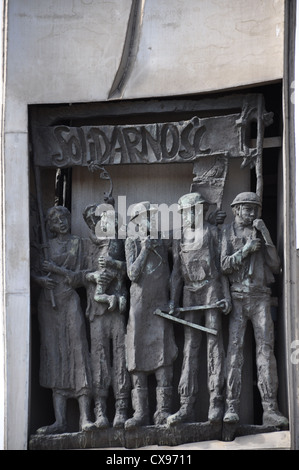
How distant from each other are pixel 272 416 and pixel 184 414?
→ 0.61m

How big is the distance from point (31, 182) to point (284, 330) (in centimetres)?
221

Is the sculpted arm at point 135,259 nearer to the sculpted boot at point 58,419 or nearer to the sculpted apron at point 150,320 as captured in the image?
the sculpted apron at point 150,320

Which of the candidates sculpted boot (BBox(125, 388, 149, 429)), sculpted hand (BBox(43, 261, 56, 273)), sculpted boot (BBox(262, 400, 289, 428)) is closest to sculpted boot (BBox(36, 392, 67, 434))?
sculpted boot (BBox(125, 388, 149, 429))

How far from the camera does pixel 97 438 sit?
9.51 m

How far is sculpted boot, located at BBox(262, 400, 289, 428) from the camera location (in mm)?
9305

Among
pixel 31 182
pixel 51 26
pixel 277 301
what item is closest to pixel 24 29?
pixel 51 26

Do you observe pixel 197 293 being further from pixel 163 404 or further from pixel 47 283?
pixel 47 283

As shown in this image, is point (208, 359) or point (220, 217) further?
point (220, 217)

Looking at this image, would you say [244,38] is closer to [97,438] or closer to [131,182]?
[131,182]

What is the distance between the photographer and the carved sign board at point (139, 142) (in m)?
9.81

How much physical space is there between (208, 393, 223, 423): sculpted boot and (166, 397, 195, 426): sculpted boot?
0.46 feet

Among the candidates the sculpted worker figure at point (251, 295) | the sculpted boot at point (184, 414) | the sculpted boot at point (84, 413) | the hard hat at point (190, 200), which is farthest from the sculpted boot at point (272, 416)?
the hard hat at point (190, 200)

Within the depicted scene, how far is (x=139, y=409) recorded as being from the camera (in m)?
9.49

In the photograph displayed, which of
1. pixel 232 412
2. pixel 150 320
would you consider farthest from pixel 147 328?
pixel 232 412
